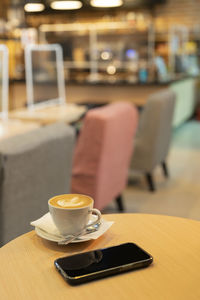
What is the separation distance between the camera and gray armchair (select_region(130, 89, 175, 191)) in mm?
4152

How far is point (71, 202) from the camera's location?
1094mm

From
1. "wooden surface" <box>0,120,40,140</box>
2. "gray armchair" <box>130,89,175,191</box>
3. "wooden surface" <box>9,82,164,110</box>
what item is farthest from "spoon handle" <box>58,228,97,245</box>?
"wooden surface" <box>9,82,164,110</box>

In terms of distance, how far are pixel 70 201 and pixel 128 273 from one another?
0.88 feet

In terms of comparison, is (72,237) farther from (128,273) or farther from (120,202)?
(120,202)

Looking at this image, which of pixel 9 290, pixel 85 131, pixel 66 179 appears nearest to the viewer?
pixel 9 290

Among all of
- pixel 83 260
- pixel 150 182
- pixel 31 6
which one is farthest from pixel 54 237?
pixel 31 6

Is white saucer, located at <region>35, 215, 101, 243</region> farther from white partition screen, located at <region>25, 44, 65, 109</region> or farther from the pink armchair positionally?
white partition screen, located at <region>25, 44, 65, 109</region>

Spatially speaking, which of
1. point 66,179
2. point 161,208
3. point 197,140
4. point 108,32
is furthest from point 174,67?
point 66,179

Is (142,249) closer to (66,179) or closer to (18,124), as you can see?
(66,179)

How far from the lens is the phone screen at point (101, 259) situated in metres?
0.90

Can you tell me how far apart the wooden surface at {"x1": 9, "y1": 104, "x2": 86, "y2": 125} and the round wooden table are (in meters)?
2.84

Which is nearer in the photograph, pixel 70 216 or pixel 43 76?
pixel 70 216

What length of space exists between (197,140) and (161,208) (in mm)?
3324

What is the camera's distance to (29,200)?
204cm
